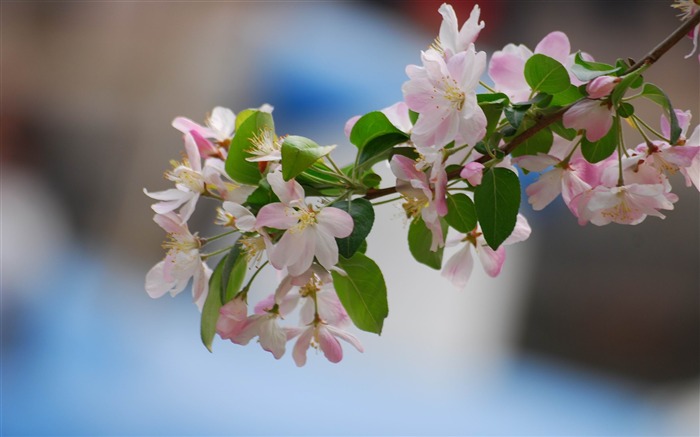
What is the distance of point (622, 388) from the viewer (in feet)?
7.06

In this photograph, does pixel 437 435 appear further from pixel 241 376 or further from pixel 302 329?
pixel 302 329

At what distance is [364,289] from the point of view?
0.54 metres

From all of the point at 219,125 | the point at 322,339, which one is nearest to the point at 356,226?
the point at 322,339

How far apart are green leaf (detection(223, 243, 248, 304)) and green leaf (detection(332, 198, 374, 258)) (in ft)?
0.26

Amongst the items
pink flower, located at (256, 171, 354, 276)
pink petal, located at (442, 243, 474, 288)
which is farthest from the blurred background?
pink flower, located at (256, 171, 354, 276)

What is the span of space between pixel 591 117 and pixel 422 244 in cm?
18

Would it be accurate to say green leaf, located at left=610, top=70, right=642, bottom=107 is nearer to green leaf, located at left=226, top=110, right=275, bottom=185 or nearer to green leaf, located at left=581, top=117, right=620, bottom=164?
green leaf, located at left=581, top=117, right=620, bottom=164

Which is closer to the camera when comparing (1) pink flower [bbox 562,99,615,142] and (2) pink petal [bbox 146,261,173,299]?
(1) pink flower [bbox 562,99,615,142]

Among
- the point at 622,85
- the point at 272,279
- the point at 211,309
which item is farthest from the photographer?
the point at 272,279

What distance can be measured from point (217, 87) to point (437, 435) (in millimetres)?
1280

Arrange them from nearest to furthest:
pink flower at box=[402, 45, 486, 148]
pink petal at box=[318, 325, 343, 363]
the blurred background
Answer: pink flower at box=[402, 45, 486, 148], pink petal at box=[318, 325, 343, 363], the blurred background

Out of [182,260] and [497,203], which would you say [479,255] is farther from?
[182,260]

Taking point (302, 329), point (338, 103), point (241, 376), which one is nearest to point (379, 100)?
point (338, 103)

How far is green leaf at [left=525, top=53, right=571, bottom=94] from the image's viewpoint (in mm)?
489
